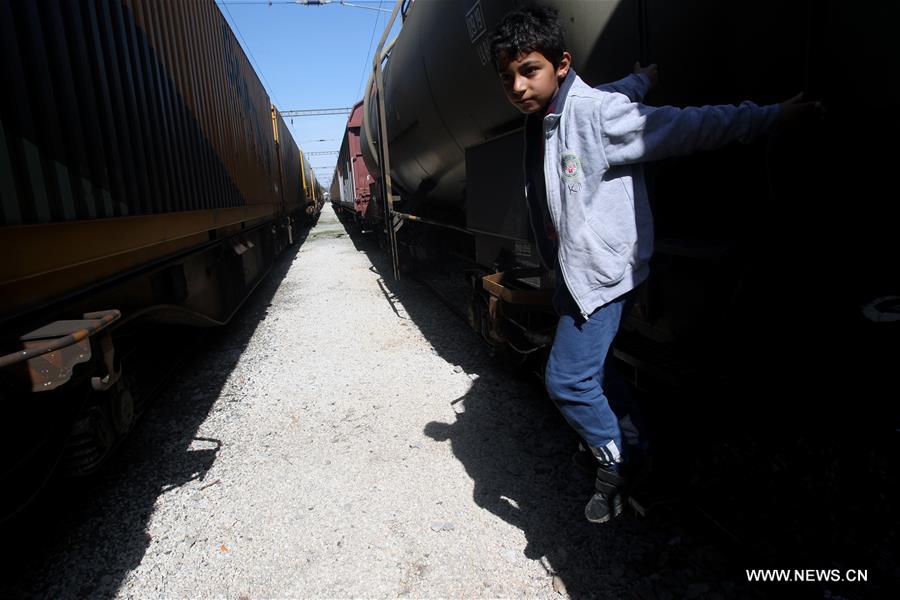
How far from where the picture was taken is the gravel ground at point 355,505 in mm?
1790

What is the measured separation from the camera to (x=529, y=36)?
4.71 ft

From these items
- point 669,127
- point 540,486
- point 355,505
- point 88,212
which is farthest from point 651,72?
point 88,212

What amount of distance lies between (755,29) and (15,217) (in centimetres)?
254

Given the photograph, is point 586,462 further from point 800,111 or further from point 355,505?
point 800,111

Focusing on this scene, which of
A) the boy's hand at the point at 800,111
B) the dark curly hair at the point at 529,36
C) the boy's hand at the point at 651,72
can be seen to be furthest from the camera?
the boy's hand at the point at 651,72

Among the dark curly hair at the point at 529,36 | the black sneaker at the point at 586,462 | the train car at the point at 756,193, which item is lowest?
the black sneaker at the point at 586,462

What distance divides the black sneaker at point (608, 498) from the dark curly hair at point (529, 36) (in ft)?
4.57

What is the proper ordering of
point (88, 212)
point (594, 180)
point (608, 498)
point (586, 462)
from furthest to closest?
point (88, 212) → point (586, 462) → point (608, 498) → point (594, 180)

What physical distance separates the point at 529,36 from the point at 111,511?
2.74 m

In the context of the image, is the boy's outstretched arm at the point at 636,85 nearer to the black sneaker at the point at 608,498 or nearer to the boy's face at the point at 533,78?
the boy's face at the point at 533,78

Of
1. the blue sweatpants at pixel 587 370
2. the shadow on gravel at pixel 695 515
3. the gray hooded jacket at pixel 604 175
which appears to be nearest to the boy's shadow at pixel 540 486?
the shadow on gravel at pixel 695 515

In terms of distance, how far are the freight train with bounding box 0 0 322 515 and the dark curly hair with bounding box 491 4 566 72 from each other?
5.66 feet

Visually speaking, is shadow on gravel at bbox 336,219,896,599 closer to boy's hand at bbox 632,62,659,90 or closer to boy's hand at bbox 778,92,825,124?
boy's hand at bbox 778,92,825,124

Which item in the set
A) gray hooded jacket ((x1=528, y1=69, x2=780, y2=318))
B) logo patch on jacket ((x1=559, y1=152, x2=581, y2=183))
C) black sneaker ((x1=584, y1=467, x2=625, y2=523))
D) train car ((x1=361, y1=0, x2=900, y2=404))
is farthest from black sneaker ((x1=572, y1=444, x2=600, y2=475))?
logo patch on jacket ((x1=559, y1=152, x2=581, y2=183))
